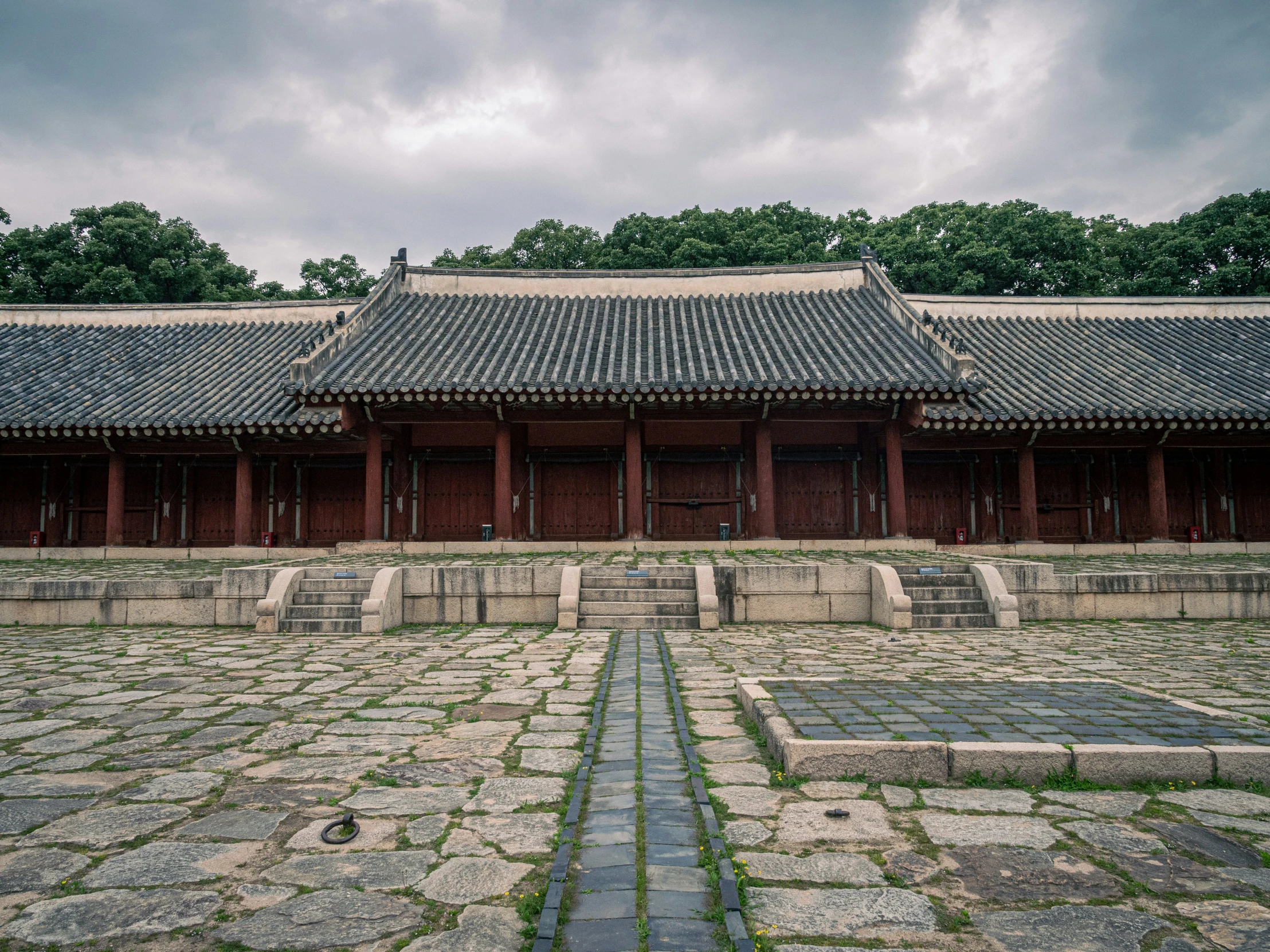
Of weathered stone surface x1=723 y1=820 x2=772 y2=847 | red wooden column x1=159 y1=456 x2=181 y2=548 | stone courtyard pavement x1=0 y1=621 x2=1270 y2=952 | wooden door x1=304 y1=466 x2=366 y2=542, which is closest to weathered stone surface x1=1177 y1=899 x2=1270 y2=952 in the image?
stone courtyard pavement x1=0 y1=621 x2=1270 y2=952

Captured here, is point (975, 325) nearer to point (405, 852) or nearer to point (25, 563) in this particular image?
point (405, 852)

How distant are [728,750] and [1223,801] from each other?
252 cm

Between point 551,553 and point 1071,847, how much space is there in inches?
433

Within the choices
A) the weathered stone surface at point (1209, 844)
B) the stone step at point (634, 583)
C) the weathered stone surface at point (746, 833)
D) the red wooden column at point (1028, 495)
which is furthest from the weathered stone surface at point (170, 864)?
the red wooden column at point (1028, 495)

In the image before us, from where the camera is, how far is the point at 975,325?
1880 cm

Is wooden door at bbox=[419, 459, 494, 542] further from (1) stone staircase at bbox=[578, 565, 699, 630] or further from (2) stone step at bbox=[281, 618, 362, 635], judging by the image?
(2) stone step at bbox=[281, 618, 362, 635]

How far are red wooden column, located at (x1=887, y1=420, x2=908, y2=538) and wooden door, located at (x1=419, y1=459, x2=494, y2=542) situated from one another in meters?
8.73

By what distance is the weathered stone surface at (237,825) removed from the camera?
3.22m

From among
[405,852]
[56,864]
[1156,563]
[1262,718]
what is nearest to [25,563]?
[56,864]

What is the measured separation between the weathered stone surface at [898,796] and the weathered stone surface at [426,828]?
219cm

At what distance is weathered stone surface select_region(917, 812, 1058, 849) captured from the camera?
121 inches

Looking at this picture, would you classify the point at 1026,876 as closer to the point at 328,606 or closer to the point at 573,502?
the point at 328,606

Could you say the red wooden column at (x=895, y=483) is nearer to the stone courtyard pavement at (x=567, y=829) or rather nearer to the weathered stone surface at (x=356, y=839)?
the stone courtyard pavement at (x=567, y=829)

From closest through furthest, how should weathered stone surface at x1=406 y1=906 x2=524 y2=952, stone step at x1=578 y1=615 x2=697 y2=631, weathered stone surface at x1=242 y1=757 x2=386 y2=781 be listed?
weathered stone surface at x1=406 y1=906 x2=524 y2=952 → weathered stone surface at x1=242 y1=757 x2=386 y2=781 → stone step at x1=578 y1=615 x2=697 y2=631
